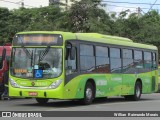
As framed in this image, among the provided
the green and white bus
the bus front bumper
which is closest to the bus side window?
the green and white bus

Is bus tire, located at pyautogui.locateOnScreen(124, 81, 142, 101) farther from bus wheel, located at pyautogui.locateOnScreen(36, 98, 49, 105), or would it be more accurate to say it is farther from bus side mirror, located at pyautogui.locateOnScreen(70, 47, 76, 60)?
bus side mirror, located at pyautogui.locateOnScreen(70, 47, 76, 60)

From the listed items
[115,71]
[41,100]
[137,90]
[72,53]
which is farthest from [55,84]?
[137,90]

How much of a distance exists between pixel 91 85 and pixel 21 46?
363 centimetres

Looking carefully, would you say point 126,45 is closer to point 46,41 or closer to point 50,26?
point 46,41

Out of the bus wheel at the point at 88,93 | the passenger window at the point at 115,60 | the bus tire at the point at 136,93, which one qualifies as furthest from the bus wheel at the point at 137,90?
the bus wheel at the point at 88,93

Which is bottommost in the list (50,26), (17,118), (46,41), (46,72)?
(17,118)

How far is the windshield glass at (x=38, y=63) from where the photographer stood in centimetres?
1833

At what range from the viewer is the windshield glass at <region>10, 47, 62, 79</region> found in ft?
60.1

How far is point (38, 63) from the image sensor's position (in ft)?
60.6

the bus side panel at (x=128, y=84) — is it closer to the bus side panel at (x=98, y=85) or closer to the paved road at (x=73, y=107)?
the bus side panel at (x=98, y=85)

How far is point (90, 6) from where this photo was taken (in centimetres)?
4128

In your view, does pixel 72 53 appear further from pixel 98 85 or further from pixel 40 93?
pixel 98 85

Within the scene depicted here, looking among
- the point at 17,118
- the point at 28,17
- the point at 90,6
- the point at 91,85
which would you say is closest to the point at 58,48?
the point at 91,85

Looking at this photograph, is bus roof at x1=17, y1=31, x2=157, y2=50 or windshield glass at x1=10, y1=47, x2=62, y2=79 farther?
bus roof at x1=17, y1=31, x2=157, y2=50
